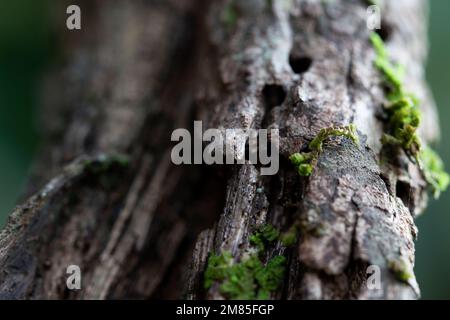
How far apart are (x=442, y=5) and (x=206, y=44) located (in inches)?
153

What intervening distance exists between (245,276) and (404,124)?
1.22 m

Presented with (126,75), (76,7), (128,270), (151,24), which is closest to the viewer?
(128,270)

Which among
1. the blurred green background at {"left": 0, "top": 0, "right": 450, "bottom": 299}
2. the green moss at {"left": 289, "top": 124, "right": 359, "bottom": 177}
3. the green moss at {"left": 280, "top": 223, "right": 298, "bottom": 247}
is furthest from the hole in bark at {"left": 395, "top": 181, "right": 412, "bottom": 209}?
the blurred green background at {"left": 0, "top": 0, "right": 450, "bottom": 299}

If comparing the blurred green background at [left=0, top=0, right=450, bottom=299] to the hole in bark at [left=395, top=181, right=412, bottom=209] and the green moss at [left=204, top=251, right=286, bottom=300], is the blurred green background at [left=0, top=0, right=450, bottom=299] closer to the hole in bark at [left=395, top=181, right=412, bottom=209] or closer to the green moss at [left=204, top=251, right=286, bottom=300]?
the hole in bark at [left=395, top=181, right=412, bottom=209]

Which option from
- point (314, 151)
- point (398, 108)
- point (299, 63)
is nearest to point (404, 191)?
point (398, 108)

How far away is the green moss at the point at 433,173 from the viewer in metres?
2.54

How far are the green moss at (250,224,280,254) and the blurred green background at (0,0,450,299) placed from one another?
2904mm

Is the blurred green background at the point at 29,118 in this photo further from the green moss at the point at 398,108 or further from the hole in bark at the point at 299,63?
the hole in bark at the point at 299,63

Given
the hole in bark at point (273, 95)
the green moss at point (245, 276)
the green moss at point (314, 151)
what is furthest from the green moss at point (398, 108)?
the green moss at point (245, 276)
